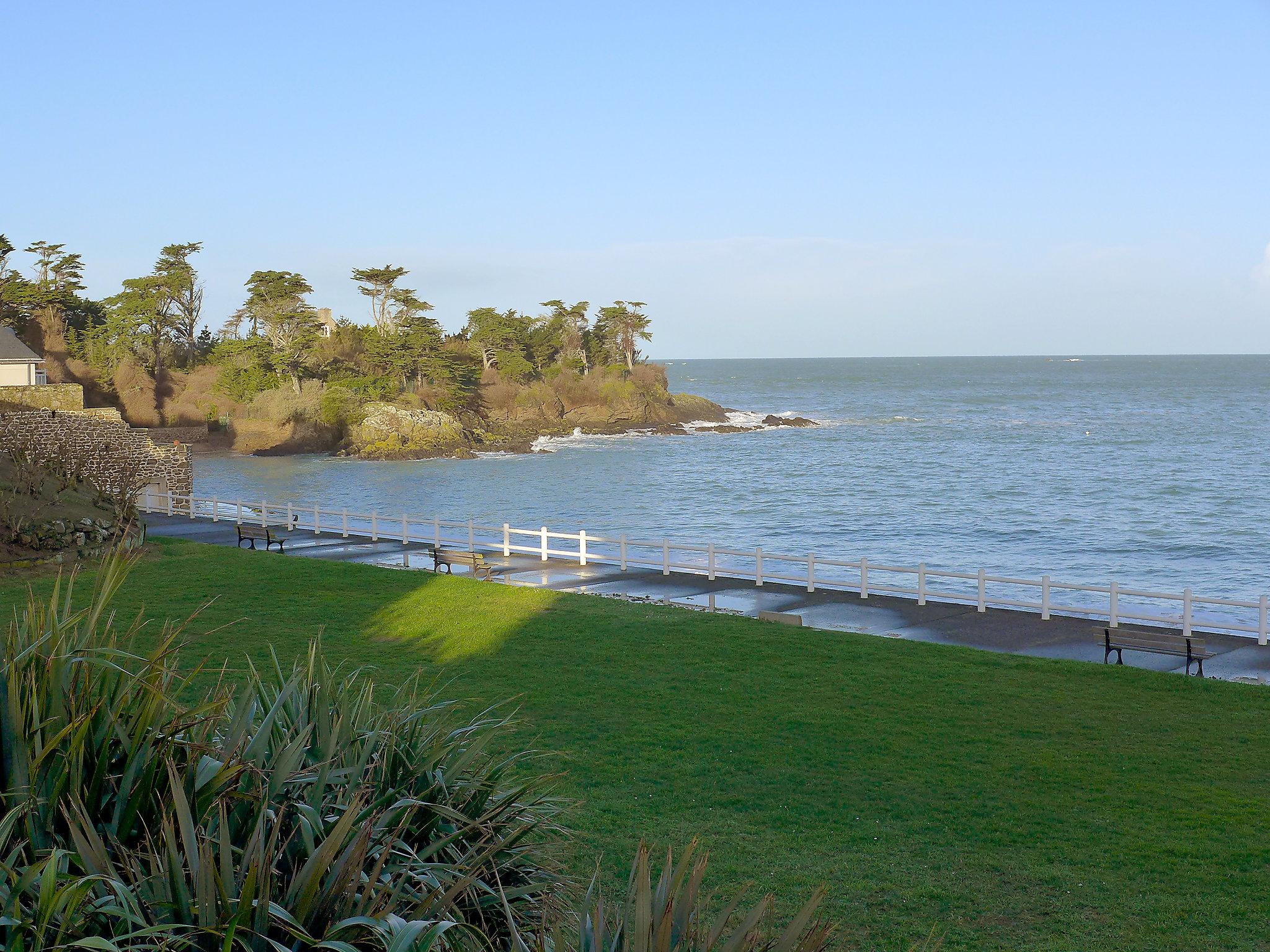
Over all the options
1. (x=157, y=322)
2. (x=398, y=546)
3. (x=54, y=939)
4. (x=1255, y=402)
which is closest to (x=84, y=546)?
(x=398, y=546)

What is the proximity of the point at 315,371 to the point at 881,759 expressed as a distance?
94265 mm

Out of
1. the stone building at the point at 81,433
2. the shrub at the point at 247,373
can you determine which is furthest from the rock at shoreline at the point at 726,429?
the stone building at the point at 81,433

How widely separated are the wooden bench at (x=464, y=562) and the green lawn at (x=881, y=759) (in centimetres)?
361

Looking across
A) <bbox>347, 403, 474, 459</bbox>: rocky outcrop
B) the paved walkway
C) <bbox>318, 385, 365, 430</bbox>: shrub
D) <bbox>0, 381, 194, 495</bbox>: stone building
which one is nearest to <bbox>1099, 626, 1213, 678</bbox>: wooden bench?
the paved walkway

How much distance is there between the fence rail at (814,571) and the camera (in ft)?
58.2

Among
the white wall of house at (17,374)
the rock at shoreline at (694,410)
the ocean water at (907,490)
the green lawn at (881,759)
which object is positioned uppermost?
the white wall of house at (17,374)

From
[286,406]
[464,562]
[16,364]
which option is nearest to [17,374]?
[16,364]

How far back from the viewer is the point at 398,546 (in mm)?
28266

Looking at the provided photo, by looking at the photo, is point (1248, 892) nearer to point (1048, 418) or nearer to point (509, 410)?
point (509, 410)

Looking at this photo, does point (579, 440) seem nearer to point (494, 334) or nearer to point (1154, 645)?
point (494, 334)

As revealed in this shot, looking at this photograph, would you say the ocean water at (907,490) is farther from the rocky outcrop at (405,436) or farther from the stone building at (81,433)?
the stone building at (81,433)

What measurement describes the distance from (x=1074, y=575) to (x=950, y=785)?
30.2 metres

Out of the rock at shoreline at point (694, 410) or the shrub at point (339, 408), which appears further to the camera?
the rock at shoreline at point (694, 410)

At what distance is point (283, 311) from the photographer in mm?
104188
